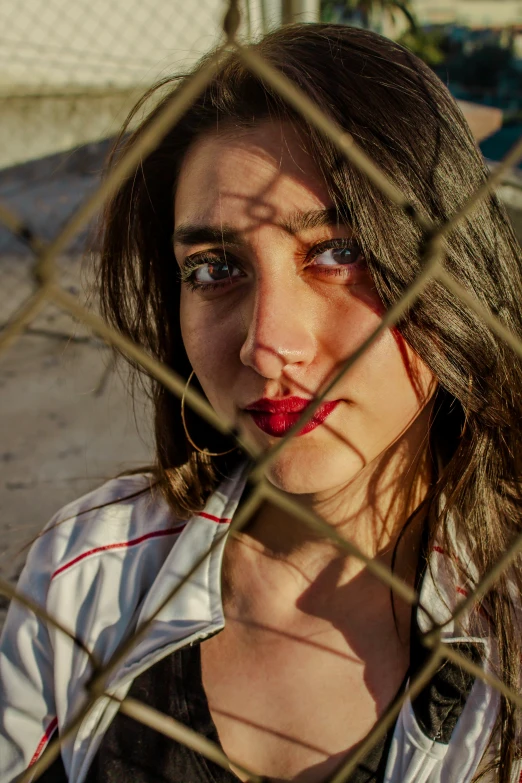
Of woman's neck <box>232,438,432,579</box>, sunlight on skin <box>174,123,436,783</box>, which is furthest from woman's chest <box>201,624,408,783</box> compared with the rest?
woman's neck <box>232,438,432,579</box>

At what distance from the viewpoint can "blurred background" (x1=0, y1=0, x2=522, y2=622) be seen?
2.22 metres

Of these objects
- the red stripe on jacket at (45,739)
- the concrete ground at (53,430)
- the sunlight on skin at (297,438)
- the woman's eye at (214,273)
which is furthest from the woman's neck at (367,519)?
the concrete ground at (53,430)

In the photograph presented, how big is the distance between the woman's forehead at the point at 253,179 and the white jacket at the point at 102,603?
45 centimetres

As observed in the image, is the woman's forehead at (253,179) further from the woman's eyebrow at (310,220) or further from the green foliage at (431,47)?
the green foliage at (431,47)

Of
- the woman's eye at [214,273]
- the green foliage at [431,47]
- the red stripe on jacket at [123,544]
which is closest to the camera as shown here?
the woman's eye at [214,273]

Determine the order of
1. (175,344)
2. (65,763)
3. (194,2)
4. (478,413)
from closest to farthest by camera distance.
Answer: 1. (478,413)
2. (65,763)
3. (175,344)
4. (194,2)

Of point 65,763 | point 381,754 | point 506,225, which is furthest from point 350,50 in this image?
point 65,763

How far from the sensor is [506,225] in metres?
0.99

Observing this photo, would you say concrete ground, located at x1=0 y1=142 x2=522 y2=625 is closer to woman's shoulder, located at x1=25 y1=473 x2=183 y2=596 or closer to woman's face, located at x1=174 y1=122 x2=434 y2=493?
woman's shoulder, located at x1=25 y1=473 x2=183 y2=596

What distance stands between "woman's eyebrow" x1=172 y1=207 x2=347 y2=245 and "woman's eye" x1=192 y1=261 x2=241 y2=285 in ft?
0.12

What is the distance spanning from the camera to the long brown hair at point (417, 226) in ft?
2.74

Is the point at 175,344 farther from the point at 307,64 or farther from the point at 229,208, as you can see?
the point at 307,64

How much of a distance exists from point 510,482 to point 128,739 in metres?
0.69

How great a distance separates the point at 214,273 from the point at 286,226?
6.7 inches
